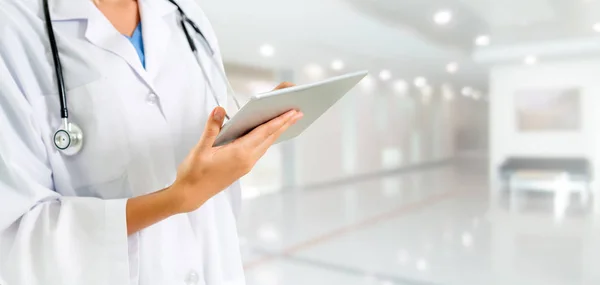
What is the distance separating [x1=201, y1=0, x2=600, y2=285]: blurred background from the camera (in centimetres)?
408

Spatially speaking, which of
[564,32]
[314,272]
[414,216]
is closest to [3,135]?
[314,272]

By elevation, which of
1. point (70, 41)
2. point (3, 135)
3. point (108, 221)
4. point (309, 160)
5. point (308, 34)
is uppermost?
point (308, 34)

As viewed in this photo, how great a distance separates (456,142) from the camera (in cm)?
1638

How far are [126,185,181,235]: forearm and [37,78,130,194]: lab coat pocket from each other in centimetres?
10

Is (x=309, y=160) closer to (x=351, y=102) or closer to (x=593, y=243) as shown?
(x=351, y=102)

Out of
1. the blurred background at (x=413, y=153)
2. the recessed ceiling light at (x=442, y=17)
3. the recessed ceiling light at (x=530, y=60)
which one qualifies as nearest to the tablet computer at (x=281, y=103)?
the blurred background at (x=413, y=153)

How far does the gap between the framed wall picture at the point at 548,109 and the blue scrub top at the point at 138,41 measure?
9.97 metres

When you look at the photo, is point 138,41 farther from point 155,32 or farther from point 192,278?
point 192,278

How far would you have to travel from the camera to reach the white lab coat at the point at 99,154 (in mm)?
588

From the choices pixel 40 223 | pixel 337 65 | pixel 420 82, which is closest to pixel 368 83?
pixel 337 65

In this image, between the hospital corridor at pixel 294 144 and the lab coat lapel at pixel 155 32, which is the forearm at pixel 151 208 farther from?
the lab coat lapel at pixel 155 32

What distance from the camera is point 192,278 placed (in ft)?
2.49

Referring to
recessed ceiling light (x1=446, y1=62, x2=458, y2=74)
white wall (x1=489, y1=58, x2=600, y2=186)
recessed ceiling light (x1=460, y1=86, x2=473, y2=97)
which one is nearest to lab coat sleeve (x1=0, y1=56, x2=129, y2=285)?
white wall (x1=489, y1=58, x2=600, y2=186)

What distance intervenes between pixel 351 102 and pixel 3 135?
32.4ft
